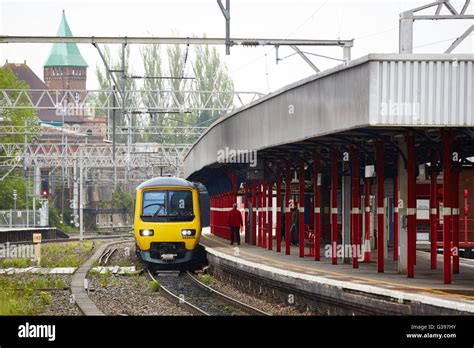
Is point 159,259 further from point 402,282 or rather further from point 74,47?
point 74,47

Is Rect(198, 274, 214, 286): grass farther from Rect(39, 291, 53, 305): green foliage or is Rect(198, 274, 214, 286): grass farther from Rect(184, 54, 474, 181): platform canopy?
Rect(39, 291, 53, 305): green foliage

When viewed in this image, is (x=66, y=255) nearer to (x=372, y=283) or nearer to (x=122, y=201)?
(x=372, y=283)

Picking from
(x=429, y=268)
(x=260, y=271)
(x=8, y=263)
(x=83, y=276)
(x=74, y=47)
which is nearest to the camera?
(x=260, y=271)

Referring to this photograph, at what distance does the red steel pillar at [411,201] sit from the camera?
21531mm

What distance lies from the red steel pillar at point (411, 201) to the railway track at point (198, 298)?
327cm

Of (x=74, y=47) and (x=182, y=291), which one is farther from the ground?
(x=74, y=47)

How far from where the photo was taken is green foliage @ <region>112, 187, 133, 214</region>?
321ft

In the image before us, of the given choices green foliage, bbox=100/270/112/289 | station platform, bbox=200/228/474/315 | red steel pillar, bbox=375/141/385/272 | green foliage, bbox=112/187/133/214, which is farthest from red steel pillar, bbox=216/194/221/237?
green foliage, bbox=112/187/133/214

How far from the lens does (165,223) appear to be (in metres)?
33.4

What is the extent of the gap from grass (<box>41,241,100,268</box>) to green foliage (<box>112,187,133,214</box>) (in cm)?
4429

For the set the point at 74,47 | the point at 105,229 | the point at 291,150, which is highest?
the point at 74,47

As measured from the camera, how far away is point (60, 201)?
3873 inches
